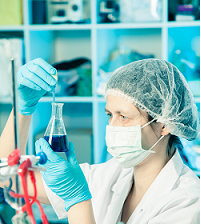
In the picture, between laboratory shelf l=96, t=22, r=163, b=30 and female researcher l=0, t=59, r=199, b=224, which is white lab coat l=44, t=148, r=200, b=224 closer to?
Answer: female researcher l=0, t=59, r=199, b=224

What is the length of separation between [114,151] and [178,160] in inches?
11.3

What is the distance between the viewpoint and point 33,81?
0.94 metres

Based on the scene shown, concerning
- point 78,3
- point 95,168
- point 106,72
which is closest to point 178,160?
point 95,168

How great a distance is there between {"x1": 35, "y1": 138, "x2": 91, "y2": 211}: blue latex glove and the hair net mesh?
15.3 inches

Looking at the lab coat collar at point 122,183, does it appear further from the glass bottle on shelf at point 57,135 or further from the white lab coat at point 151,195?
the glass bottle on shelf at point 57,135

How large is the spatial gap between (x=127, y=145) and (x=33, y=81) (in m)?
0.46

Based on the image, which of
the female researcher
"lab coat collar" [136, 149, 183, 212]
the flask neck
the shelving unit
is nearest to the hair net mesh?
the female researcher

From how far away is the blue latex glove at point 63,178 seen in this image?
83 cm

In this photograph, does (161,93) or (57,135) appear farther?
(161,93)

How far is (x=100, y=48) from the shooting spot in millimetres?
2002

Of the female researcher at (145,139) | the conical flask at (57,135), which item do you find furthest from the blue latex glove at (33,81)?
the conical flask at (57,135)

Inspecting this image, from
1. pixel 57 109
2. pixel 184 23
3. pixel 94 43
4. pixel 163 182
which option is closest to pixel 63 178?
pixel 57 109

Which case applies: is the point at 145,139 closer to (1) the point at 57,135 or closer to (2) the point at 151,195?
(2) the point at 151,195

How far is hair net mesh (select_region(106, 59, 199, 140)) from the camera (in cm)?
103
